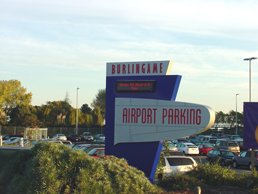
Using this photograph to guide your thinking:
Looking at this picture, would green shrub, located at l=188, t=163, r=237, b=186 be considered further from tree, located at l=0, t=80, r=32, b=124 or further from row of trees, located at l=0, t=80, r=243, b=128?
tree, located at l=0, t=80, r=32, b=124

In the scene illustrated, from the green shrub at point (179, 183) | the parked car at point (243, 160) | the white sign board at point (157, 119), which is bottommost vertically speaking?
the parked car at point (243, 160)

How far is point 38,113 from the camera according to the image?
9719 cm

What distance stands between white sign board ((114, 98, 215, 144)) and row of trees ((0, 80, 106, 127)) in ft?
221

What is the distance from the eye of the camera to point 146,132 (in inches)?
613

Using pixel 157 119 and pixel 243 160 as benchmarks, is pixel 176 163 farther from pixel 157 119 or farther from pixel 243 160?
pixel 243 160

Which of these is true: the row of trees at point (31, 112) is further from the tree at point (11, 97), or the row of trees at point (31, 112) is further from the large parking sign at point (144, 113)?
the large parking sign at point (144, 113)

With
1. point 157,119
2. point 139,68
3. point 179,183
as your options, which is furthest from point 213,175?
point 139,68

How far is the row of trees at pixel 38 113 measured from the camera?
85.4m

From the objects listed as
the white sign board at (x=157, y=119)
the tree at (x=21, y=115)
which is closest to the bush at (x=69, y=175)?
the white sign board at (x=157, y=119)

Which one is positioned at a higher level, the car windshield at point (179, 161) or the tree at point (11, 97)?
the tree at point (11, 97)

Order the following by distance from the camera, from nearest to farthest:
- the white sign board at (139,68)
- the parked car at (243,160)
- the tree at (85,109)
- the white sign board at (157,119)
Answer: the white sign board at (157,119) < the white sign board at (139,68) < the parked car at (243,160) < the tree at (85,109)

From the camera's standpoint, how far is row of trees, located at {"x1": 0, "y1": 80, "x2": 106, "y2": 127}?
279 feet

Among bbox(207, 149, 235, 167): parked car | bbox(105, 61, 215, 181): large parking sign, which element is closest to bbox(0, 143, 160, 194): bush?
bbox(105, 61, 215, 181): large parking sign

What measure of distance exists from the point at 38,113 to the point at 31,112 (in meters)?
6.51
